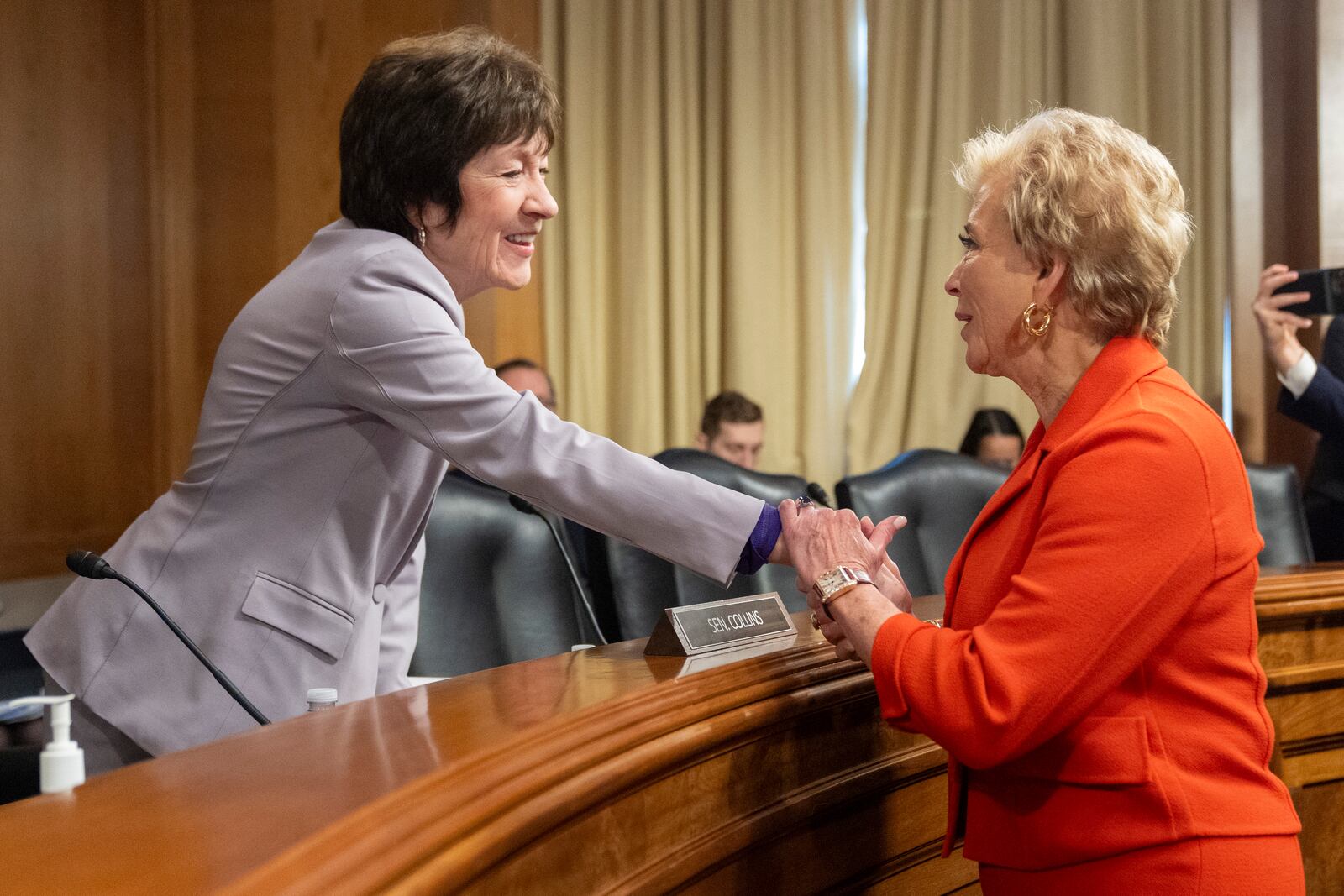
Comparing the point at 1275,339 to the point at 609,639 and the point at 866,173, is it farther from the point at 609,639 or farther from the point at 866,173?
the point at 609,639

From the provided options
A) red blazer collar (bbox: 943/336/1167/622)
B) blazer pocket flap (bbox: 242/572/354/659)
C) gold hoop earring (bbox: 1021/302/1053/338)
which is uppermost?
gold hoop earring (bbox: 1021/302/1053/338)

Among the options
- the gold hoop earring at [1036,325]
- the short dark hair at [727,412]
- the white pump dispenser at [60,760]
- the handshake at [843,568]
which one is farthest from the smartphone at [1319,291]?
the white pump dispenser at [60,760]

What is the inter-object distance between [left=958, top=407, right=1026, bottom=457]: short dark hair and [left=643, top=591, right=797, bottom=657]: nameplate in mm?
2927

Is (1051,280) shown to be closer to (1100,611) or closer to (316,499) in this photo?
(1100,611)

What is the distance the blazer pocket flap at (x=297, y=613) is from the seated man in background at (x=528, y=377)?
251 centimetres

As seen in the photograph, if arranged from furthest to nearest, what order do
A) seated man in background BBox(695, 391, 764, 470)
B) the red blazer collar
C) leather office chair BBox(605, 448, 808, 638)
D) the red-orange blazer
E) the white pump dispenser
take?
1. seated man in background BBox(695, 391, 764, 470)
2. leather office chair BBox(605, 448, 808, 638)
3. the red blazer collar
4. the red-orange blazer
5. the white pump dispenser

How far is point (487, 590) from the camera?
101 inches

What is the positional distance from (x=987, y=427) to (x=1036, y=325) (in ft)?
10.5

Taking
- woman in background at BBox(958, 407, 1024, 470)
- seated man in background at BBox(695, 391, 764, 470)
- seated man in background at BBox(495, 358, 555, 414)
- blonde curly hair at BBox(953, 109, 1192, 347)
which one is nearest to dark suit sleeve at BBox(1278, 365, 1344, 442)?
woman in background at BBox(958, 407, 1024, 470)

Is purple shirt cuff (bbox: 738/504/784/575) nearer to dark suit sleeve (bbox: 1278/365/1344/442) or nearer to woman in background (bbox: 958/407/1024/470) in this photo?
dark suit sleeve (bbox: 1278/365/1344/442)

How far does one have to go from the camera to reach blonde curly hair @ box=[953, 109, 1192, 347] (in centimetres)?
143

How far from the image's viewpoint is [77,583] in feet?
5.43

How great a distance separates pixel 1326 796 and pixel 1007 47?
3455 mm

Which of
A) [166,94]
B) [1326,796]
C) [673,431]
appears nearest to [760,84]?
[673,431]
